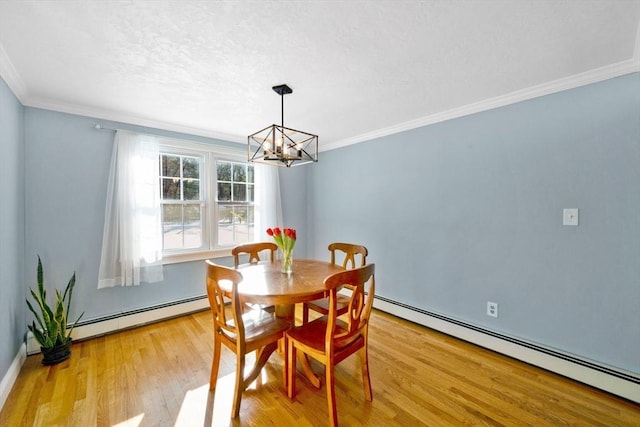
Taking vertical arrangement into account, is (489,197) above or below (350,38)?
below

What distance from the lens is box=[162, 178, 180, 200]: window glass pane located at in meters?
3.09

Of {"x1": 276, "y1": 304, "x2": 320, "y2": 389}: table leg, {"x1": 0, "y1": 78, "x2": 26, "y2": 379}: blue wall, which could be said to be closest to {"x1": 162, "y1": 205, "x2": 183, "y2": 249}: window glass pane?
{"x1": 0, "y1": 78, "x2": 26, "y2": 379}: blue wall

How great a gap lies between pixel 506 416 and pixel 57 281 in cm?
378

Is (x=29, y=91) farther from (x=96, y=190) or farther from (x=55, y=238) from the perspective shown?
(x=55, y=238)

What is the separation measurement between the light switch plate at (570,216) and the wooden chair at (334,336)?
5.43 feet

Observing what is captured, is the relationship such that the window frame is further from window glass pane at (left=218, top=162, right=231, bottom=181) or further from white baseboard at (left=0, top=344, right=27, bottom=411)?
white baseboard at (left=0, top=344, right=27, bottom=411)

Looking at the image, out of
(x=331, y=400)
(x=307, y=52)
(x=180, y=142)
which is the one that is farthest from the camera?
(x=180, y=142)

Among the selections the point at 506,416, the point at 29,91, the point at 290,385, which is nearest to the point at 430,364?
the point at 506,416

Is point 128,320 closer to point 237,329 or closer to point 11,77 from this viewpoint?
point 237,329

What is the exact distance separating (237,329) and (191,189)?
228 centimetres

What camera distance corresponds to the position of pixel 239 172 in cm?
371

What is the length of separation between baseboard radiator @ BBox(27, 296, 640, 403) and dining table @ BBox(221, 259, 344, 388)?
130 cm

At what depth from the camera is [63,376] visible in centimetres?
201

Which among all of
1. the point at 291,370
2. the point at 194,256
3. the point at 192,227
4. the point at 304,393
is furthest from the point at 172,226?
the point at 304,393
